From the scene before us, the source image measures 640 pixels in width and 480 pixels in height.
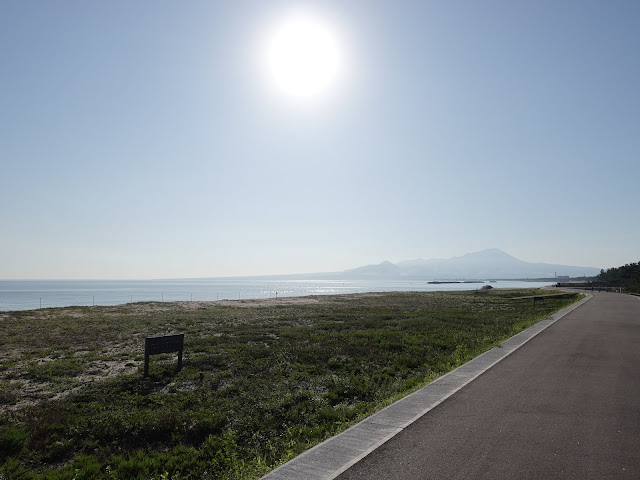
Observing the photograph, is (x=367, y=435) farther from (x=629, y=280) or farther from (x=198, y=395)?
(x=629, y=280)

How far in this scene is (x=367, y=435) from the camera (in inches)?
252

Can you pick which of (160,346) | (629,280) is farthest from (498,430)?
(629,280)

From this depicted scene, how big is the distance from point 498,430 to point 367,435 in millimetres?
2327

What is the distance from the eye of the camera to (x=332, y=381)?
1135 centimetres

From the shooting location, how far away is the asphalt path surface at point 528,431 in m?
5.16

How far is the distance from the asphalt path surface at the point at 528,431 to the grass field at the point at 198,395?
166 cm

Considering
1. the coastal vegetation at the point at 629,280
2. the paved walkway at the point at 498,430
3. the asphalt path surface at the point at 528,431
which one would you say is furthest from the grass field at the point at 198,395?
the coastal vegetation at the point at 629,280

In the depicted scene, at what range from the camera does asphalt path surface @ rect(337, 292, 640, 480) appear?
5160mm

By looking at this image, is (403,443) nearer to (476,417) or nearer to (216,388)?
(476,417)

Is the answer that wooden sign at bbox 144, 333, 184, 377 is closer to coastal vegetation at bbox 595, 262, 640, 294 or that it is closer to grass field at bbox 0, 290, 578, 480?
grass field at bbox 0, 290, 578, 480

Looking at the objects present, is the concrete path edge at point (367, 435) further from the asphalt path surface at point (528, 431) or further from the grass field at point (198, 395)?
the grass field at point (198, 395)

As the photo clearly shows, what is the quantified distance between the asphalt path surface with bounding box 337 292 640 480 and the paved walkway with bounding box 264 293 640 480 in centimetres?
2

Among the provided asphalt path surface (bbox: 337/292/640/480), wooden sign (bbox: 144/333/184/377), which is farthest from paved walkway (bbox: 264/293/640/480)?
wooden sign (bbox: 144/333/184/377)

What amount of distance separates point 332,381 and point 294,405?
2.19 metres
